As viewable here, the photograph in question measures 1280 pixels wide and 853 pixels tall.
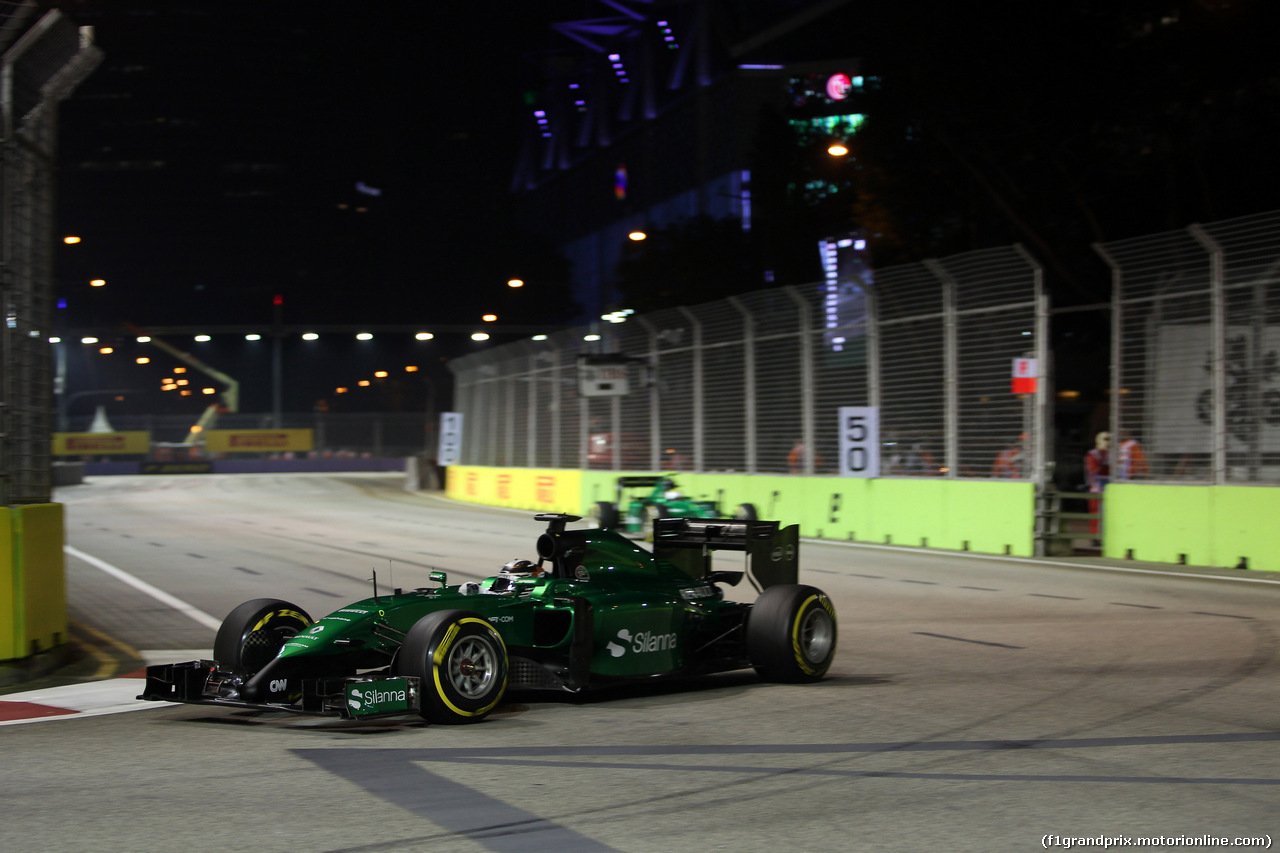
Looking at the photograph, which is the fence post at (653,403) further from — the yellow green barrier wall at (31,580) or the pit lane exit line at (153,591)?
the yellow green barrier wall at (31,580)

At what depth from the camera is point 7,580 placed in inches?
362

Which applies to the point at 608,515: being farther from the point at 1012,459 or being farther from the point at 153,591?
the point at 153,591

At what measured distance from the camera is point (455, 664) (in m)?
7.01

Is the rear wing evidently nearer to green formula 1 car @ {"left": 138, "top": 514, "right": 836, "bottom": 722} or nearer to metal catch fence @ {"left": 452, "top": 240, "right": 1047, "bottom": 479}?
green formula 1 car @ {"left": 138, "top": 514, "right": 836, "bottom": 722}

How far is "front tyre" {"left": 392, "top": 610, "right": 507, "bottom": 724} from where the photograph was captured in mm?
6855

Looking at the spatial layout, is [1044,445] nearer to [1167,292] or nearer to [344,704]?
[1167,292]

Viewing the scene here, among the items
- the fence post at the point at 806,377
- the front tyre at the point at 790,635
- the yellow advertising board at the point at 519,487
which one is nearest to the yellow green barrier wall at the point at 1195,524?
the fence post at the point at 806,377

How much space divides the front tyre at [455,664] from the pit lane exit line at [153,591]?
5.19 metres

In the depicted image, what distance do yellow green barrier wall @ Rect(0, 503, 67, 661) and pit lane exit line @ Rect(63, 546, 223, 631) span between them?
67.8 inches

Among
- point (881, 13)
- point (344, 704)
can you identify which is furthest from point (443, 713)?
point (881, 13)

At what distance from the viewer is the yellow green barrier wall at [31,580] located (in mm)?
9203

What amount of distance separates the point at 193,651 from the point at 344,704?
467 cm

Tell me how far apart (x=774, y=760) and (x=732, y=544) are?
10.6ft

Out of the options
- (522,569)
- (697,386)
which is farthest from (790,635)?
(697,386)
